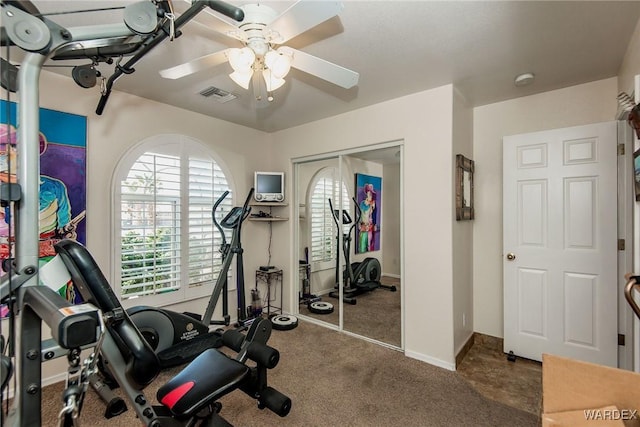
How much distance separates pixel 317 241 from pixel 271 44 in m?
2.67

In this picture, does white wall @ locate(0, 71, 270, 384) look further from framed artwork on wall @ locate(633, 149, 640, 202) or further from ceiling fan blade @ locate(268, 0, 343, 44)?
framed artwork on wall @ locate(633, 149, 640, 202)

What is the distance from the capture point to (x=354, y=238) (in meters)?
3.70

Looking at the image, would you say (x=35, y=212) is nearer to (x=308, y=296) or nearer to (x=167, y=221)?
(x=167, y=221)

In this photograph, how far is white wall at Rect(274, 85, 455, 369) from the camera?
105 inches

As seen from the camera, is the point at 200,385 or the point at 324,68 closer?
the point at 200,385

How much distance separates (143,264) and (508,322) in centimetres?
360

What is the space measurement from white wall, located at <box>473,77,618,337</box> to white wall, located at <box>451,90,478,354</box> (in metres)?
0.09

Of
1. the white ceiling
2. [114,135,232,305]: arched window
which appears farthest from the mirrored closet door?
[114,135,232,305]: arched window

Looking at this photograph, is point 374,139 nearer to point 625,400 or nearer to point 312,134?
point 312,134

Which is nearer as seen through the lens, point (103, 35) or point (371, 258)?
point (103, 35)

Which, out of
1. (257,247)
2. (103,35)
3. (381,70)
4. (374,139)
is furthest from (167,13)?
(257,247)

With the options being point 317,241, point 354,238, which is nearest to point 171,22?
point 354,238

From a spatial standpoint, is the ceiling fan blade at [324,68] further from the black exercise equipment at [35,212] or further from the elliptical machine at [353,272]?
the elliptical machine at [353,272]

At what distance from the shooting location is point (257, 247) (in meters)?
4.05
